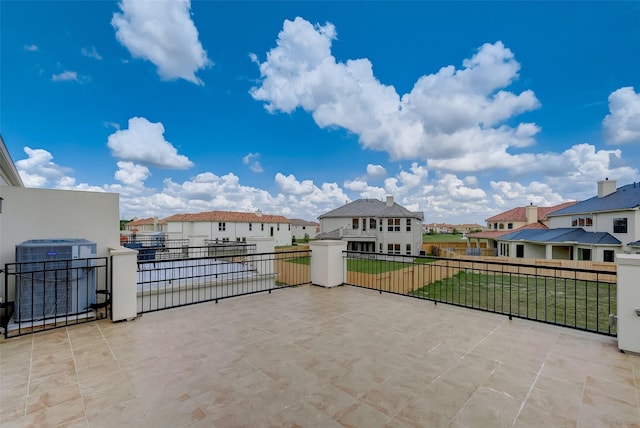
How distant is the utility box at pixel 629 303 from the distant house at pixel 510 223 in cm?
2722

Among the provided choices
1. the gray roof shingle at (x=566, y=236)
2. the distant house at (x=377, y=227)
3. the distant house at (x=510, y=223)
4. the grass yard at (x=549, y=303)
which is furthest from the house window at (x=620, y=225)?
the distant house at (x=377, y=227)

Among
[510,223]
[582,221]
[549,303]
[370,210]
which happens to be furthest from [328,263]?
[510,223]

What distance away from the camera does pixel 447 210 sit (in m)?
21.0

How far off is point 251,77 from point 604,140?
850 inches

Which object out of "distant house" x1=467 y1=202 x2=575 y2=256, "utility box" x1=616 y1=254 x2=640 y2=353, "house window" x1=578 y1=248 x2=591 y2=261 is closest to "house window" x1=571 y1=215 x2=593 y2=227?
"house window" x1=578 y1=248 x2=591 y2=261

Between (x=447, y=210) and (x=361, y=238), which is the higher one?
(x=447, y=210)

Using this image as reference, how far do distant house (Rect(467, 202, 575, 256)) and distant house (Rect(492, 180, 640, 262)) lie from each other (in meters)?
4.10

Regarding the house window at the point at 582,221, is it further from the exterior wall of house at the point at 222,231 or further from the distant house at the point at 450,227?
the distant house at the point at 450,227

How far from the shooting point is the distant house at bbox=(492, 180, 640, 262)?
1705cm

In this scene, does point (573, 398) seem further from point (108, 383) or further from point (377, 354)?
point (108, 383)

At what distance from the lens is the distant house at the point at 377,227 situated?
83.1ft

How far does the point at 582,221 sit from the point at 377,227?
1514cm

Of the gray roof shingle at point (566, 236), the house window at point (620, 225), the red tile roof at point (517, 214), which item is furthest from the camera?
the red tile roof at point (517, 214)

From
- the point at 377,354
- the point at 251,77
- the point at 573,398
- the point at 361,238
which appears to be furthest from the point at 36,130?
the point at 361,238
